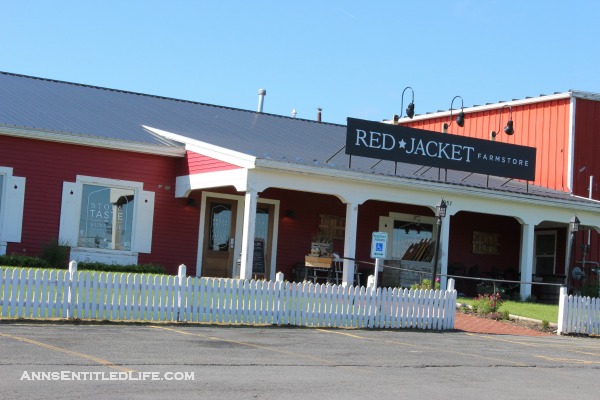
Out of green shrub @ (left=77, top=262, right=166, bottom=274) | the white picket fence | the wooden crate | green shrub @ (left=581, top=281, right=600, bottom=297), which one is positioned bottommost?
the white picket fence

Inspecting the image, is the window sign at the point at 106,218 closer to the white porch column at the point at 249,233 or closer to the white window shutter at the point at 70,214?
the white window shutter at the point at 70,214

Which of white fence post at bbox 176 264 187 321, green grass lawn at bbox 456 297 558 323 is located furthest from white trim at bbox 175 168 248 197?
green grass lawn at bbox 456 297 558 323

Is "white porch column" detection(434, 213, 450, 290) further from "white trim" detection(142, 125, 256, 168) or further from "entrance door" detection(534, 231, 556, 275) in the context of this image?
"entrance door" detection(534, 231, 556, 275)

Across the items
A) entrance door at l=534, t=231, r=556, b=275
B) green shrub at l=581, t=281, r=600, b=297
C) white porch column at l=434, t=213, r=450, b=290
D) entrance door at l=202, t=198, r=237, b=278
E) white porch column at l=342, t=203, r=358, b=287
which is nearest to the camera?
white porch column at l=342, t=203, r=358, b=287

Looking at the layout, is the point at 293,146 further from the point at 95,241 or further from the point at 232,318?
the point at 232,318

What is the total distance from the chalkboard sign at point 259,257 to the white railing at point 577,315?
8.43 metres

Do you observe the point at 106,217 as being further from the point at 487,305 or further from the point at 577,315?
the point at 577,315

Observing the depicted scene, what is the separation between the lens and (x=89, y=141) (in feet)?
71.4

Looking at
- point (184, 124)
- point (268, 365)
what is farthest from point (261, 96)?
point (268, 365)

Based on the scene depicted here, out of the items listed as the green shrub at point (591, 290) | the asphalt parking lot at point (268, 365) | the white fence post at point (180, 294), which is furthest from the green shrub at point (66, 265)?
the green shrub at point (591, 290)

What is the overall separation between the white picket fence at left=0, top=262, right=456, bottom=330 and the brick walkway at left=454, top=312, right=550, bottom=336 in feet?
2.12

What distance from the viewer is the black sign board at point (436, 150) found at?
22.6m

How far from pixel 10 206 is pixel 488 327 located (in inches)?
436

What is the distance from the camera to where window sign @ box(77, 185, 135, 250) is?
2222 centimetres
